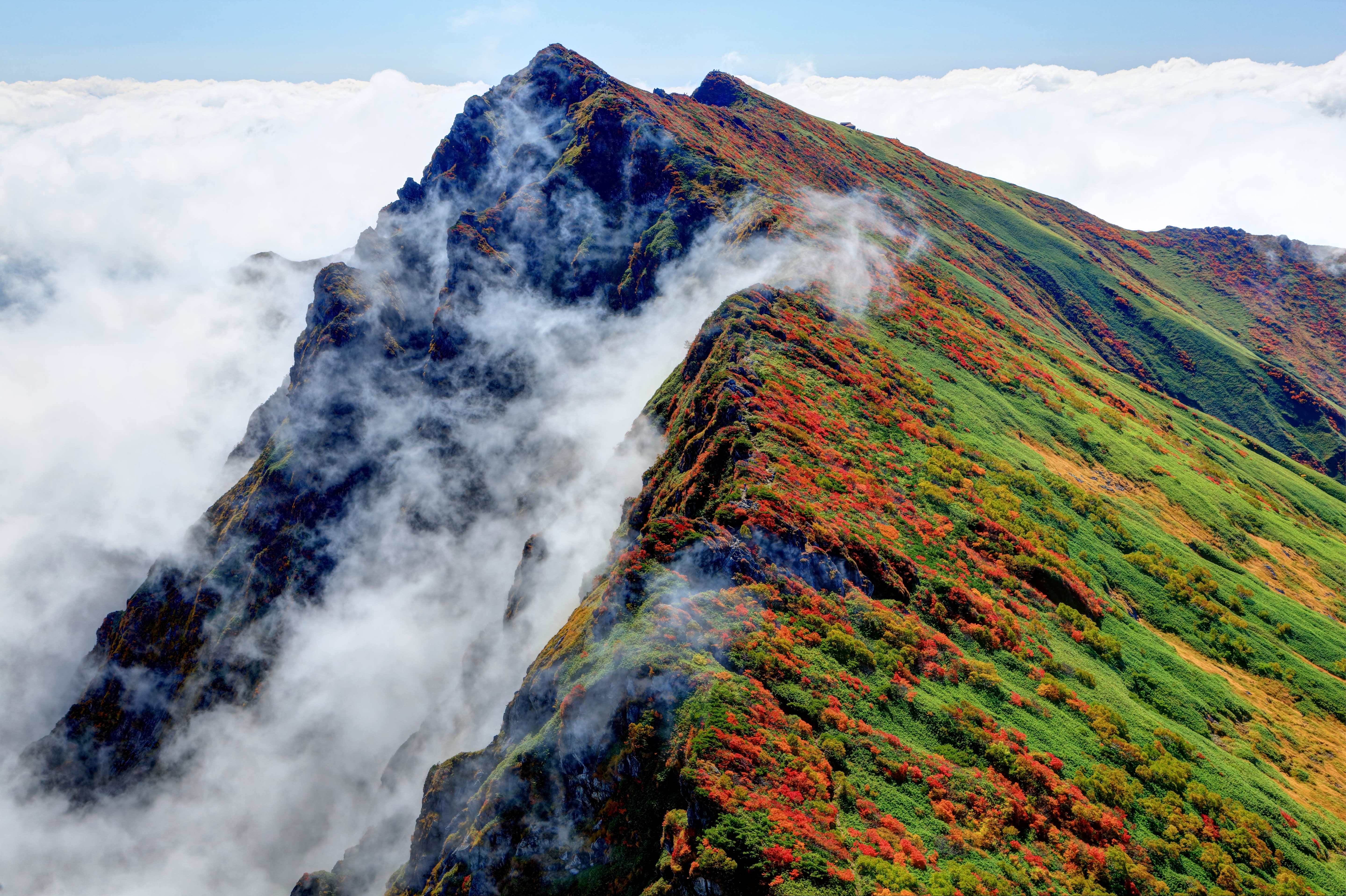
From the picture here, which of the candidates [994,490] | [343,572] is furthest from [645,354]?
[343,572]

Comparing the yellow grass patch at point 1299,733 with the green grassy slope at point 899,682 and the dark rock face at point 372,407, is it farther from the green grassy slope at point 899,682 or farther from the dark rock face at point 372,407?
the dark rock face at point 372,407

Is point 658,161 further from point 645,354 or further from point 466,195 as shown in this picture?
point 466,195

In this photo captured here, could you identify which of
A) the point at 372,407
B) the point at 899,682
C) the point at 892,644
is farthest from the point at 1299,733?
the point at 372,407

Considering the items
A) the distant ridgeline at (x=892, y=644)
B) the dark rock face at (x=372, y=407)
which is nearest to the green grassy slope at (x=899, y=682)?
the distant ridgeline at (x=892, y=644)

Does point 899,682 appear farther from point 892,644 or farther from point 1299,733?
point 1299,733

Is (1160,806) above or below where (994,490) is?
below

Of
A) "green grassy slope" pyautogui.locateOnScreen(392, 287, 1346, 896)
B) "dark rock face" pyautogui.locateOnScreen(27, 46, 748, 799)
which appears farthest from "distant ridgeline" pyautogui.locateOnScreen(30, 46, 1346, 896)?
"dark rock face" pyautogui.locateOnScreen(27, 46, 748, 799)

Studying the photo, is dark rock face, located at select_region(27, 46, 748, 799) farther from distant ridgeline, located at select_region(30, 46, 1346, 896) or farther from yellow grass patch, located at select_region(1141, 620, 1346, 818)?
yellow grass patch, located at select_region(1141, 620, 1346, 818)
